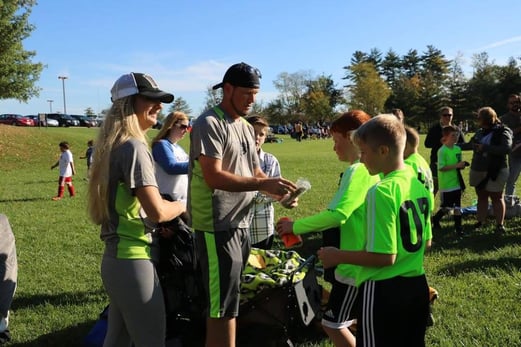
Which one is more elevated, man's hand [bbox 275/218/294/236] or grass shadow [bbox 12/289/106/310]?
man's hand [bbox 275/218/294/236]

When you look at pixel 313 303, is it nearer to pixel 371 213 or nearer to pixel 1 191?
pixel 371 213

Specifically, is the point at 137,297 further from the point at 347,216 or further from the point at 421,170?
the point at 421,170

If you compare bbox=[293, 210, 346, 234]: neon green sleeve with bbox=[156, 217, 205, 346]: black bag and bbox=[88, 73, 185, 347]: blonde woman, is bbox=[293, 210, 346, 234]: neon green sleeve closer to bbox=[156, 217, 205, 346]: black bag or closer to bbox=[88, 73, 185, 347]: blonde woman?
bbox=[88, 73, 185, 347]: blonde woman

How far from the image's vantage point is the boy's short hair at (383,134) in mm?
2352

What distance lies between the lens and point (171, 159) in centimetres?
434

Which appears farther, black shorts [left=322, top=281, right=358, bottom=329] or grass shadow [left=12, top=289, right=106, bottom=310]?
grass shadow [left=12, top=289, right=106, bottom=310]

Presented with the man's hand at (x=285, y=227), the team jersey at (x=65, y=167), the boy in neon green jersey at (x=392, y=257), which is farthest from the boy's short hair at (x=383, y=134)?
the team jersey at (x=65, y=167)

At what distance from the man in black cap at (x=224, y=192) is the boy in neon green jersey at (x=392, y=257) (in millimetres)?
658

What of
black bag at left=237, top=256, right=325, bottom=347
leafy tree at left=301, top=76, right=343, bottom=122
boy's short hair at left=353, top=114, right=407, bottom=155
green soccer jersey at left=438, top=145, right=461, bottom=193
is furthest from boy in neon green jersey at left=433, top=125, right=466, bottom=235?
leafy tree at left=301, top=76, right=343, bottom=122

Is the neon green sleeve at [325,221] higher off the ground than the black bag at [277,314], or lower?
higher

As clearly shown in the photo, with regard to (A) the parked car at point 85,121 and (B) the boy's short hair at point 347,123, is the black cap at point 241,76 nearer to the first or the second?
(B) the boy's short hair at point 347,123

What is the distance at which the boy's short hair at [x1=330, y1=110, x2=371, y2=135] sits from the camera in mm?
3100

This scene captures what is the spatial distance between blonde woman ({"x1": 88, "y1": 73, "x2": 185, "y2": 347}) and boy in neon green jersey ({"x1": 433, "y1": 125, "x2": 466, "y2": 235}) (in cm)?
584

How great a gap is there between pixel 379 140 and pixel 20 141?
31.3 meters
